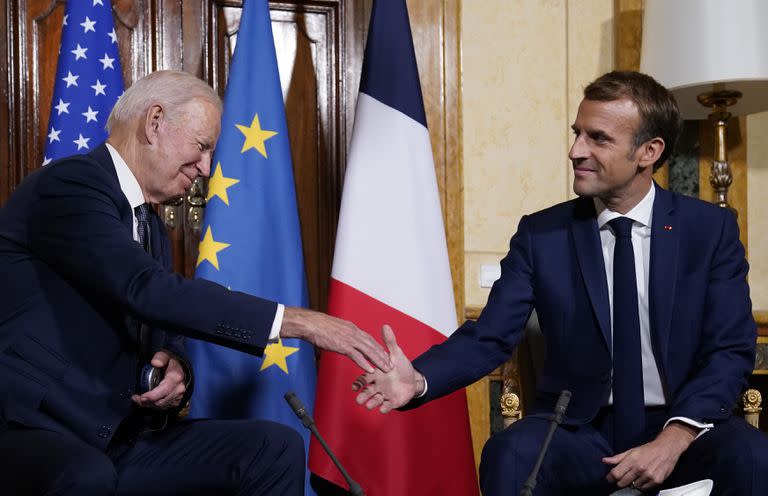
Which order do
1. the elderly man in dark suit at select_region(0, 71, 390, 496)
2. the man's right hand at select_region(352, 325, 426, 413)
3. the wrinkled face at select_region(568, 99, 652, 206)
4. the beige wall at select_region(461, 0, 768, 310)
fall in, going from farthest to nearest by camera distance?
the beige wall at select_region(461, 0, 768, 310) → the wrinkled face at select_region(568, 99, 652, 206) → the man's right hand at select_region(352, 325, 426, 413) → the elderly man in dark suit at select_region(0, 71, 390, 496)

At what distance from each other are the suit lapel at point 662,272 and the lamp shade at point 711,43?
3.19ft

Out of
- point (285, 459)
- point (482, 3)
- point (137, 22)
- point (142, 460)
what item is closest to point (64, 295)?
point (142, 460)

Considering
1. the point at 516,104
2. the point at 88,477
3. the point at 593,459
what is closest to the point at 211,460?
the point at 88,477

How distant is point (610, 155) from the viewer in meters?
2.75

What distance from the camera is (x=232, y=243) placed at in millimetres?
3273

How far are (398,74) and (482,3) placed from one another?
0.75 metres

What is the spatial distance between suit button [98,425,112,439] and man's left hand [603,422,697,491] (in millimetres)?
1128

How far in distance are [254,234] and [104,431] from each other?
1.17 metres

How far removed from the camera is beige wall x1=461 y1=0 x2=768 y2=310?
13.1ft

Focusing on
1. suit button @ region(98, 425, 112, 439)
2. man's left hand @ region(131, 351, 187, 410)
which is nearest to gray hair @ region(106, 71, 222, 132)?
man's left hand @ region(131, 351, 187, 410)

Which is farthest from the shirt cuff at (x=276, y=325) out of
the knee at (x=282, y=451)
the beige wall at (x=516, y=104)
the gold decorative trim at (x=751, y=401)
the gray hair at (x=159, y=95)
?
the beige wall at (x=516, y=104)

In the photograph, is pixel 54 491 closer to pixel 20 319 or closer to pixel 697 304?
pixel 20 319

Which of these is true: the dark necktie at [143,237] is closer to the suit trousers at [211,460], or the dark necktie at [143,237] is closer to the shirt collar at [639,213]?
the suit trousers at [211,460]

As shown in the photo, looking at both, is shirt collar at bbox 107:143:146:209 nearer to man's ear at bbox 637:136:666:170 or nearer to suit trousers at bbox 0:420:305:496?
suit trousers at bbox 0:420:305:496
